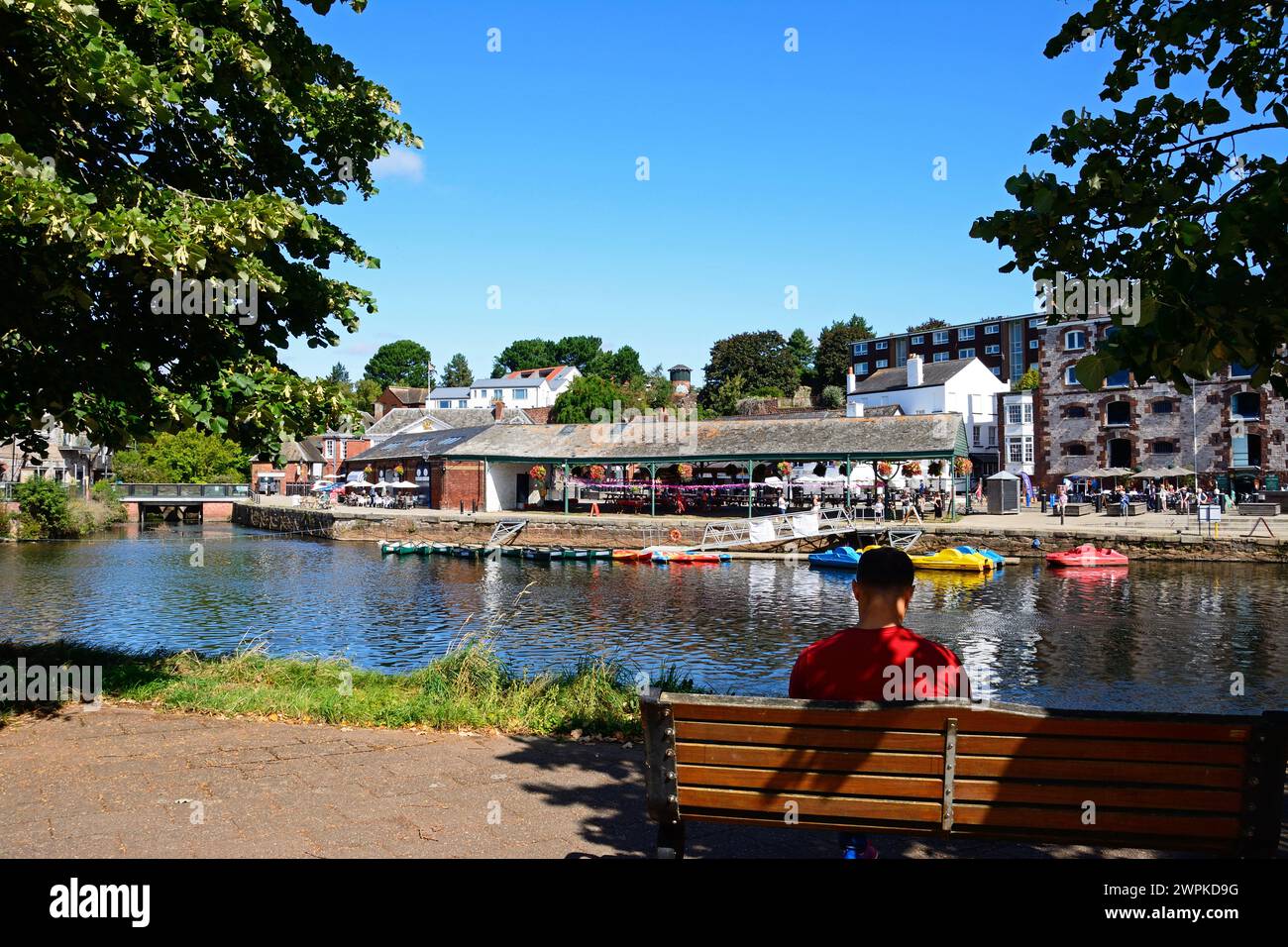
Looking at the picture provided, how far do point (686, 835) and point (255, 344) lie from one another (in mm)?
6925

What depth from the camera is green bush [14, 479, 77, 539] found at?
164 feet

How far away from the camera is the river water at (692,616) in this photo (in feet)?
61.0

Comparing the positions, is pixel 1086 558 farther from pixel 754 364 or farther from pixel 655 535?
pixel 754 364

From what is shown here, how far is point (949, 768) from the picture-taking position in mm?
4059

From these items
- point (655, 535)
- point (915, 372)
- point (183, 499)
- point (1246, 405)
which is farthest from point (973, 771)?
point (915, 372)

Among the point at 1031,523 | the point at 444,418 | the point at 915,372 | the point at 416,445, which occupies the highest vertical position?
the point at 915,372

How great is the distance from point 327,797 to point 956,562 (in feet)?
111

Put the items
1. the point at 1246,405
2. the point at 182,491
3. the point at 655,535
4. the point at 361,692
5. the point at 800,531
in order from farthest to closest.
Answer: the point at 182,491 → the point at 1246,405 → the point at 655,535 → the point at 800,531 → the point at 361,692

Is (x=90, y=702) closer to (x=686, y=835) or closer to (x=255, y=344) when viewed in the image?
(x=255, y=344)

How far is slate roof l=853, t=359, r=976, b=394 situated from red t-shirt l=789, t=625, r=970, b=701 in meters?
73.8

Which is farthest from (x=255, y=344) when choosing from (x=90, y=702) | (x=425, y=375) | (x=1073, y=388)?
(x=425, y=375)

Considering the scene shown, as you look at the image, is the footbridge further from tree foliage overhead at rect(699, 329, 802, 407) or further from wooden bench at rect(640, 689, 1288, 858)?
wooden bench at rect(640, 689, 1288, 858)

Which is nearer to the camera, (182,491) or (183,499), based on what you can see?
(183,499)

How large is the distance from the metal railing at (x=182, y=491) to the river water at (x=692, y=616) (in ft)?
87.1
